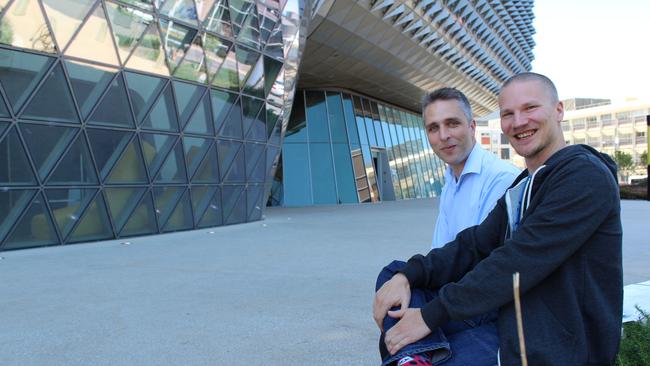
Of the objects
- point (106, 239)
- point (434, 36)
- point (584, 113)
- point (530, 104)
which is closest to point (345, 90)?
point (434, 36)

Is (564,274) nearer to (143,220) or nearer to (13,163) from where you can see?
(13,163)

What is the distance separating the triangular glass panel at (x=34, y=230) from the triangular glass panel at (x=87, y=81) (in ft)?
6.95

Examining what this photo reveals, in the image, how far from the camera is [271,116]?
16438 millimetres

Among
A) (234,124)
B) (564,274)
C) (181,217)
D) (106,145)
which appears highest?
(234,124)

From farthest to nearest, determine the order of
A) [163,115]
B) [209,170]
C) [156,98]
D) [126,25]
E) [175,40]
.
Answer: [209,170]
[175,40]
[163,115]
[156,98]
[126,25]

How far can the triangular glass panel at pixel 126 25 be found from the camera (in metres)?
11.2

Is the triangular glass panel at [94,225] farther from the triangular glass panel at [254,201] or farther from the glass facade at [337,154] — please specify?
the glass facade at [337,154]

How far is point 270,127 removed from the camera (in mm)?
16469

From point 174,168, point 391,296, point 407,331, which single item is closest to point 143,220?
point 174,168

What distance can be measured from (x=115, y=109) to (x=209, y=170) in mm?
3298

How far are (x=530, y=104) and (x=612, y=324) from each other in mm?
782

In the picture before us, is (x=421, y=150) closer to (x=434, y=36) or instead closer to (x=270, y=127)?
(x=434, y=36)

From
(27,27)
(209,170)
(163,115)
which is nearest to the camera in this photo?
(27,27)

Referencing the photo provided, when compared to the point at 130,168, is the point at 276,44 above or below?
above
